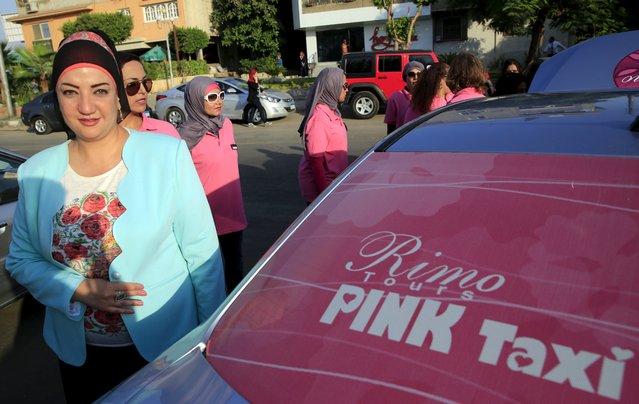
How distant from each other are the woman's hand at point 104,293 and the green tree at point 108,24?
33658 millimetres

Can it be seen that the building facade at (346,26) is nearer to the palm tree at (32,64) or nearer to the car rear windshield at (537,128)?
the palm tree at (32,64)

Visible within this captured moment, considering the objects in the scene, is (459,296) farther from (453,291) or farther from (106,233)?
(106,233)

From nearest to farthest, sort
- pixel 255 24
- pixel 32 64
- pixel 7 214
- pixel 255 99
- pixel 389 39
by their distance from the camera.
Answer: pixel 7 214 → pixel 255 99 → pixel 32 64 → pixel 389 39 → pixel 255 24

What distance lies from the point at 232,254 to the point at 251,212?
2.69m

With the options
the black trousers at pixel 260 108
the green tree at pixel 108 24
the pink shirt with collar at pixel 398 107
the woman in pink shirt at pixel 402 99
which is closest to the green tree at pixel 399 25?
the black trousers at pixel 260 108

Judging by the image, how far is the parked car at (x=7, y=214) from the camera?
3.38 m

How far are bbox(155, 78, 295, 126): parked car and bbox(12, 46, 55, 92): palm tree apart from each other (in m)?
12.5

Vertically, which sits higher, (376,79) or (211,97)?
(211,97)

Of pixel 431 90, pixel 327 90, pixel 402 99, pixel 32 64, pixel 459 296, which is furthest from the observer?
pixel 32 64

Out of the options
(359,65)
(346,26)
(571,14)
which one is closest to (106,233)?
(359,65)

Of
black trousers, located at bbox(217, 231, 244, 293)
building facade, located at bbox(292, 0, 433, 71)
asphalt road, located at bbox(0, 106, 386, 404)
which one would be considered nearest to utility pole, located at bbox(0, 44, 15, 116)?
asphalt road, located at bbox(0, 106, 386, 404)

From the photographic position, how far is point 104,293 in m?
1.59

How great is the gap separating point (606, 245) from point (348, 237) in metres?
0.67

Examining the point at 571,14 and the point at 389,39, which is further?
the point at 389,39
